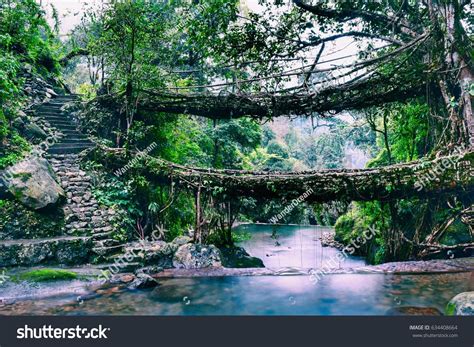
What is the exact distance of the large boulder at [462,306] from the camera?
345 centimetres

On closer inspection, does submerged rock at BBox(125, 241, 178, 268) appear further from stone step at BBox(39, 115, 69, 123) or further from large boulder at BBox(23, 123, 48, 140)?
stone step at BBox(39, 115, 69, 123)

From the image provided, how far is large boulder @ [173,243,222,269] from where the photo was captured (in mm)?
6199

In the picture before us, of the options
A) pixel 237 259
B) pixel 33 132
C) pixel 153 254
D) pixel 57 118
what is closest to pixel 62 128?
pixel 57 118

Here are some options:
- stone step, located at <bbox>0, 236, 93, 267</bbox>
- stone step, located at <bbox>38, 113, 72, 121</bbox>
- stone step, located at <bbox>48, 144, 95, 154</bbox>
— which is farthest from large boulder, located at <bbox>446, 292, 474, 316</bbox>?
stone step, located at <bbox>38, 113, 72, 121</bbox>

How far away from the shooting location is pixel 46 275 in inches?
203

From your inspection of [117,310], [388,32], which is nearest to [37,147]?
[117,310]

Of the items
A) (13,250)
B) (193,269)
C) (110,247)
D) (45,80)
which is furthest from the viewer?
(45,80)

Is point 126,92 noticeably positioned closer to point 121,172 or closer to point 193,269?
point 121,172

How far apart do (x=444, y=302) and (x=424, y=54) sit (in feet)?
16.0

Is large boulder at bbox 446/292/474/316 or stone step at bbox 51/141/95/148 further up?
stone step at bbox 51/141/95/148

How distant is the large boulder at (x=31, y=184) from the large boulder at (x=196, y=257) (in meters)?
2.70

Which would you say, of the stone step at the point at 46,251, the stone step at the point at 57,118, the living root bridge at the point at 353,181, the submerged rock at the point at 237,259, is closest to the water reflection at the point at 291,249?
the submerged rock at the point at 237,259

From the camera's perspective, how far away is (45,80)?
37.2 feet

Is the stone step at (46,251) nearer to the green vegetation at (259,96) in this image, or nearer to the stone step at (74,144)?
the green vegetation at (259,96)
